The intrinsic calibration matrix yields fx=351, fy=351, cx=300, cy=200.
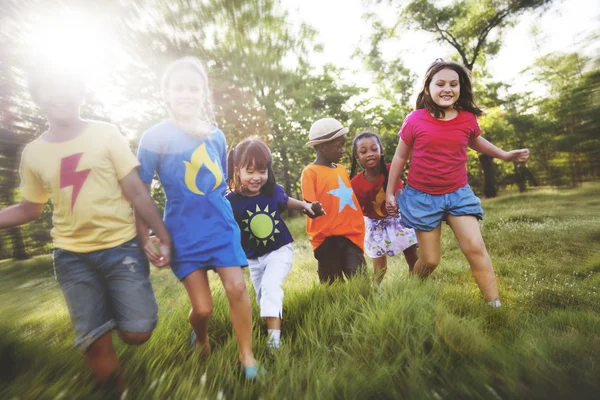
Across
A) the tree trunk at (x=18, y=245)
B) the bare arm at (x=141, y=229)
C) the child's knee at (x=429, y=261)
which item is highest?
the tree trunk at (x=18, y=245)

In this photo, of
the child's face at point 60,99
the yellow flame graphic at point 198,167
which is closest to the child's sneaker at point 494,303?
the yellow flame graphic at point 198,167

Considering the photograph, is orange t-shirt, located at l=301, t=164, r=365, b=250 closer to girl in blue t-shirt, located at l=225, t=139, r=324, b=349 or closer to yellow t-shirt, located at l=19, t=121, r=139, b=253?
girl in blue t-shirt, located at l=225, t=139, r=324, b=349

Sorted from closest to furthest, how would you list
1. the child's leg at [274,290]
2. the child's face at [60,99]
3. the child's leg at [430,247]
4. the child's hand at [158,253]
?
the child's face at [60,99] < the child's hand at [158,253] < the child's leg at [274,290] < the child's leg at [430,247]

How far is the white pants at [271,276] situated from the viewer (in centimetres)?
242

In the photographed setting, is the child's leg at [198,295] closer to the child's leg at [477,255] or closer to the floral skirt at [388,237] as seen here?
the child's leg at [477,255]

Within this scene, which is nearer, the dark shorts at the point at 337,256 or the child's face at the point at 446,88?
the child's face at the point at 446,88

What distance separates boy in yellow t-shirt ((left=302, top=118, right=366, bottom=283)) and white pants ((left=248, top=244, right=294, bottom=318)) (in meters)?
0.65

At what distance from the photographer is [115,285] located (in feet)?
5.94

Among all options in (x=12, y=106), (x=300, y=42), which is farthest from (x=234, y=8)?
A: (x=12, y=106)

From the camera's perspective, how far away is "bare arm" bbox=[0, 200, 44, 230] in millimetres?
1349

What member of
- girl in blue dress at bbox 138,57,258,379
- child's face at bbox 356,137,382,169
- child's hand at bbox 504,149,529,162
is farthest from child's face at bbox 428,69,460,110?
girl in blue dress at bbox 138,57,258,379

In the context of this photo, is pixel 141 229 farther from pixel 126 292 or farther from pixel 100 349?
pixel 100 349

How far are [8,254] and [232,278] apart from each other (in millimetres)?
1047

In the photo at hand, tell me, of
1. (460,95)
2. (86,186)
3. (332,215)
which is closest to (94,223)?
(86,186)
